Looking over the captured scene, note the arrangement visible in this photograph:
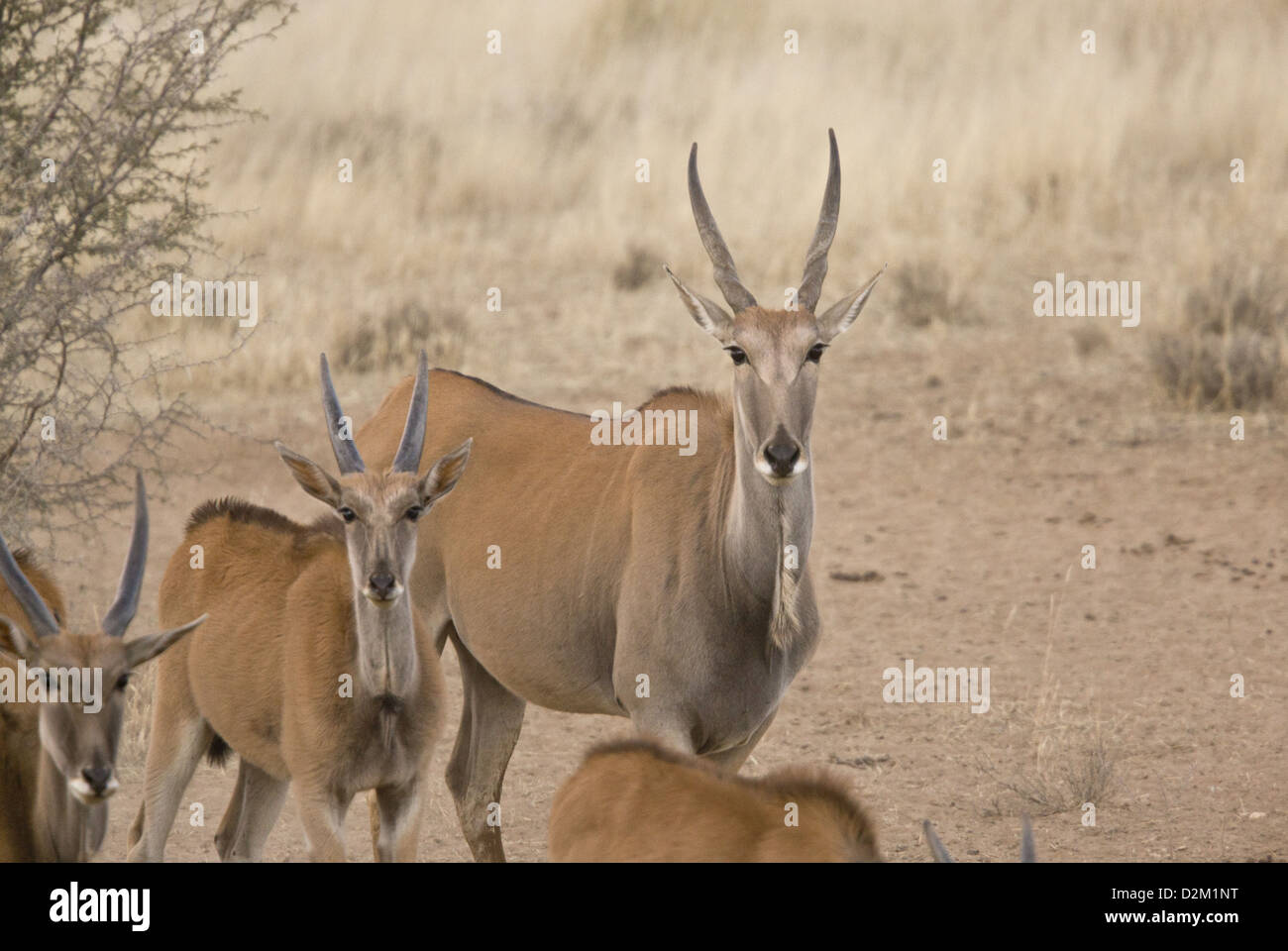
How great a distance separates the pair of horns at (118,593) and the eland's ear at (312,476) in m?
0.72

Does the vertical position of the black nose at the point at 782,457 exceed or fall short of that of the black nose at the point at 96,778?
it exceeds it

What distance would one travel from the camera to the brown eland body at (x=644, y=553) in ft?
22.5

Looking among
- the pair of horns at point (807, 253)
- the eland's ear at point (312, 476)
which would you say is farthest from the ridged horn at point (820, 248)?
the eland's ear at point (312, 476)

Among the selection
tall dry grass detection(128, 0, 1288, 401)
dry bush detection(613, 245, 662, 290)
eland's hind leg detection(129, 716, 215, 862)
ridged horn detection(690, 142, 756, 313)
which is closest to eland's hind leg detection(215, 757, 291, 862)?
eland's hind leg detection(129, 716, 215, 862)

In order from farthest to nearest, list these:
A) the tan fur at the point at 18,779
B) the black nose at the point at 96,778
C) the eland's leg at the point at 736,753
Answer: the eland's leg at the point at 736,753 → the tan fur at the point at 18,779 → the black nose at the point at 96,778

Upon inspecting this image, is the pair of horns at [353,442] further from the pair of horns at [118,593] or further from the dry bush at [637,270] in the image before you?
the dry bush at [637,270]

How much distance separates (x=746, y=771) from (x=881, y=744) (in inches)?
27.0

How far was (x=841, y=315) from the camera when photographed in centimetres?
698

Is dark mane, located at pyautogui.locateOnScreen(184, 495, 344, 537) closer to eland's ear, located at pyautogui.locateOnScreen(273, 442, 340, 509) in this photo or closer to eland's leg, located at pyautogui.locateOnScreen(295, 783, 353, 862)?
eland's ear, located at pyautogui.locateOnScreen(273, 442, 340, 509)

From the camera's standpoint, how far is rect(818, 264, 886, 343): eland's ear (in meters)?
6.88

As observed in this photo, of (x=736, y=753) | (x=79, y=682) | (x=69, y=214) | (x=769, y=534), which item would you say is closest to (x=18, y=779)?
(x=79, y=682)

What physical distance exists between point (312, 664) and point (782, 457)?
1.82 metres

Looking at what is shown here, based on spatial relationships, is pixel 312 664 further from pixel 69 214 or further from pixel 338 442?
pixel 69 214

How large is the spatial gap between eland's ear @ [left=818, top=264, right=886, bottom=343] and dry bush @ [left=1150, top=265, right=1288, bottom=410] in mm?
7523
